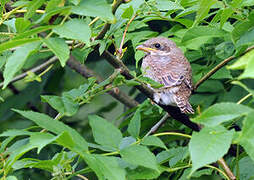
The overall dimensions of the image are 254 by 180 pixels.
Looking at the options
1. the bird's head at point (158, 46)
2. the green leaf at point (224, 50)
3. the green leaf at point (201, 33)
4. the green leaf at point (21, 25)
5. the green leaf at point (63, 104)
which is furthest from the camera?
the bird's head at point (158, 46)

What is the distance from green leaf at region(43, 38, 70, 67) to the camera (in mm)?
2066

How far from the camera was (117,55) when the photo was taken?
8.78 feet

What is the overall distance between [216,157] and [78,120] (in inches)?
160

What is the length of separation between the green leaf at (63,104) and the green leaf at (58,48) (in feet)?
1.63

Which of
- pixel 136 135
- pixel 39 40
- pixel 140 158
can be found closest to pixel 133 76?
pixel 136 135

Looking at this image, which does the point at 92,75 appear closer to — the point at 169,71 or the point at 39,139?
the point at 169,71

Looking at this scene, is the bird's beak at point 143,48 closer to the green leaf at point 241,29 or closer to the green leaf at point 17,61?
the green leaf at point 241,29

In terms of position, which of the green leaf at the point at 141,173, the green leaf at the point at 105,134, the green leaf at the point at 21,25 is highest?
the green leaf at the point at 21,25

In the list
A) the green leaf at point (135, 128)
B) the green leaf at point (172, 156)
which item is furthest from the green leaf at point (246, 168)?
the green leaf at point (135, 128)

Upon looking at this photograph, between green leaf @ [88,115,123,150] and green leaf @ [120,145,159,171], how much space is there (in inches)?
3.2

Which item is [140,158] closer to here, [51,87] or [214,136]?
[214,136]

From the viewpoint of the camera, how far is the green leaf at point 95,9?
2.13 m

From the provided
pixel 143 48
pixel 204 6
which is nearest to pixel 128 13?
pixel 204 6

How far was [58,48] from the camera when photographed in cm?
210
